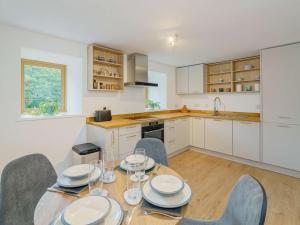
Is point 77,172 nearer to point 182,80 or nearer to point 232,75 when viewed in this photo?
point 232,75

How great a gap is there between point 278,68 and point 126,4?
277 centimetres

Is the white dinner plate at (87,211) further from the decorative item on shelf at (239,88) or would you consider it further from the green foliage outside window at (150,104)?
the decorative item on shelf at (239,88)

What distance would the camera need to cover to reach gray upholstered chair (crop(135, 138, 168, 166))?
5.42ft

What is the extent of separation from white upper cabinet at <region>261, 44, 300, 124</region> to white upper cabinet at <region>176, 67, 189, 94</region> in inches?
71.7

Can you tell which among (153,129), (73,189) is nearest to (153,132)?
(153,129)

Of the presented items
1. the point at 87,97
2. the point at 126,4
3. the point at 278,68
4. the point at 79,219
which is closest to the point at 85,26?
the point at 126,4

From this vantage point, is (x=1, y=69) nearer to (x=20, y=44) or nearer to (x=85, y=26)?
(x=20, y=44)

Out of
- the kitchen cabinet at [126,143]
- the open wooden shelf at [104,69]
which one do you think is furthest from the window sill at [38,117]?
the kitchen cabinet at [126,143]

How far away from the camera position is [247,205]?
2.73ft

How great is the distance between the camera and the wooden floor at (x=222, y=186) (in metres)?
1.83

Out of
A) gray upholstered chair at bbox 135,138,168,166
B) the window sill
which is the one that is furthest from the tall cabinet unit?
the window sill

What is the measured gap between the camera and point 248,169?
3037 mm

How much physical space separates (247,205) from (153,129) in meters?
2.32

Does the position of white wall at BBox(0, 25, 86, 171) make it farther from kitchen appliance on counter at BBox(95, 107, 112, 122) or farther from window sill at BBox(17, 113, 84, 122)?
kitchen appliance on counter at BBox(95, 107, 112, 122)
